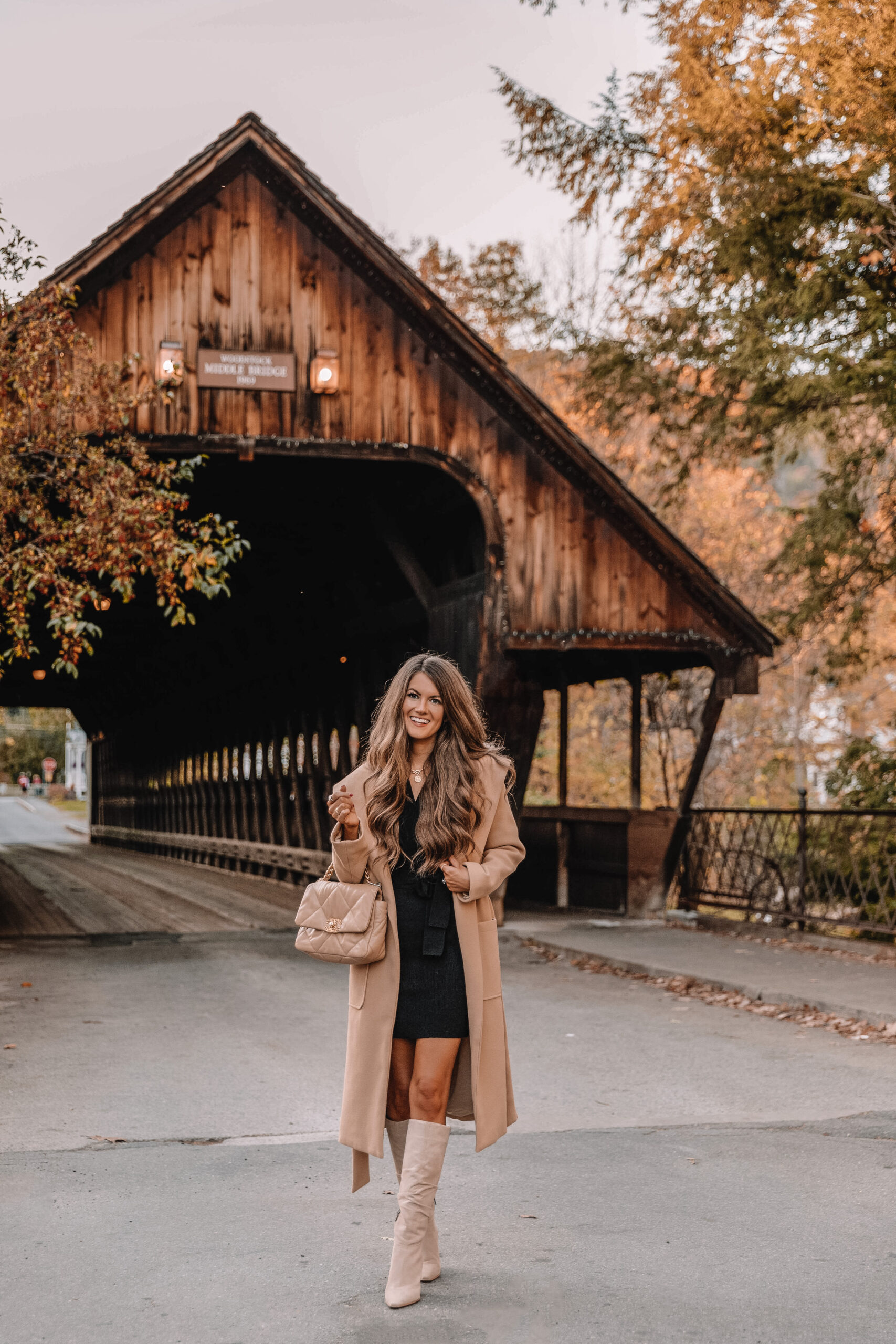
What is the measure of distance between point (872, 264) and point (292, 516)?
274 inches

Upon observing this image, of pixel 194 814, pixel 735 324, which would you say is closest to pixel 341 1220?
pixel 735 324

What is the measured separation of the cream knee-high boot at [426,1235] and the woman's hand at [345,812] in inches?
31.5

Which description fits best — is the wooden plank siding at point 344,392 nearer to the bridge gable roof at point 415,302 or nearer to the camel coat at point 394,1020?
the bridge gable roof at point 415,302

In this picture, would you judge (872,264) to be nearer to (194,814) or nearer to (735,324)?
(735,324)

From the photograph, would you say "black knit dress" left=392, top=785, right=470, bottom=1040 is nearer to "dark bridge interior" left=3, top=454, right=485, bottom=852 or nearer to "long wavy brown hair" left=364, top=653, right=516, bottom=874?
"long wavy brown hair" left=364, top=653, right=516, bottom=874

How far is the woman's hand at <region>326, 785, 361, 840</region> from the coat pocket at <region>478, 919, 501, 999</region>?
0.44m

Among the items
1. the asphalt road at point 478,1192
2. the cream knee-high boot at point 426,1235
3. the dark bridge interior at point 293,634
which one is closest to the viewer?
the asphalt road at point 478,1192

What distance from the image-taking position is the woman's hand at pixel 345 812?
3660 millimetres

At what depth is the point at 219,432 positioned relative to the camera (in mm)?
11422

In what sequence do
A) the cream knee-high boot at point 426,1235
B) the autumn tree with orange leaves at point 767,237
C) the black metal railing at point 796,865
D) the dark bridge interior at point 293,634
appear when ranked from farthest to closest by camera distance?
the dark bridge interior at point 293,634, the black metal railing at point 796,865, the autumn tree with orange leaves at point 767,237, the cream knee-high boot at point 426,1235

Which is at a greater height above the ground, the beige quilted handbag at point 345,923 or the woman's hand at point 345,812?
the woman's hand at point 345,812

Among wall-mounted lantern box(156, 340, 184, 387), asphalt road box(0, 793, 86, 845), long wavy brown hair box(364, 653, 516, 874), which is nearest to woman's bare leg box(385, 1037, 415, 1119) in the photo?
long wavy brown hair box(364, 653, 516, 874)

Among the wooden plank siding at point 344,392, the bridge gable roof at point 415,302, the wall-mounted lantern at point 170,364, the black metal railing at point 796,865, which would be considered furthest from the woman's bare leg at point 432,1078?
the bridge gable roof at point 415,302

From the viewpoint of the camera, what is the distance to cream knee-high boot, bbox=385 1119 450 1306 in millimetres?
3453
